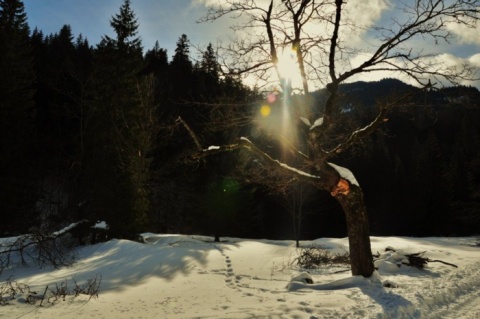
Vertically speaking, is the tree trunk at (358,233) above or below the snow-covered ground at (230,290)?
above

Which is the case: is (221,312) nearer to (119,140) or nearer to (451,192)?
(119,140)

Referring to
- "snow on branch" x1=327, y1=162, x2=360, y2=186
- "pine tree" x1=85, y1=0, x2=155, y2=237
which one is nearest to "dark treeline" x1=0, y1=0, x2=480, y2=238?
"pine tree" x1=85, y1=0, x2=155, y2=237

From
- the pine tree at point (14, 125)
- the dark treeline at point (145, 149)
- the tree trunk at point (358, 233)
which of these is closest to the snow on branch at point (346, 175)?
the tree trunk at point (358, 233)

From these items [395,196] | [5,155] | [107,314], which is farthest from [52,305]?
[395,196]

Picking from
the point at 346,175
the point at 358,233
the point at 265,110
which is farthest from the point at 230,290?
the point at 265,110

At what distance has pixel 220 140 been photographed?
1136 inches

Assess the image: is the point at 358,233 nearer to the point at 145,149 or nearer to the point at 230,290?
the point at 230,290

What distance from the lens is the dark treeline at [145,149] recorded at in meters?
10.3

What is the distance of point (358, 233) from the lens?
8.47m

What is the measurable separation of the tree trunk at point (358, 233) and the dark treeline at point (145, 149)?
229 cm

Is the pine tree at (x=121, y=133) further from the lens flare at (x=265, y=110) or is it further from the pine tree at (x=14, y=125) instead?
the pine tree at (x=14, y=125)

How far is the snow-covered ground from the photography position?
228 inches

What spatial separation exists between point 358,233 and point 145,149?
12.9 metres

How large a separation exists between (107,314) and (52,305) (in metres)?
1.13
